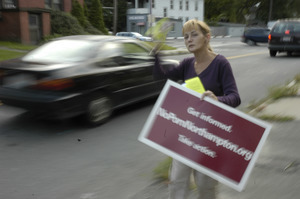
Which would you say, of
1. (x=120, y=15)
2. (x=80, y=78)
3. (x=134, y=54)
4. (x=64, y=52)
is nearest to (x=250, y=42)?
(x=134, y=54)

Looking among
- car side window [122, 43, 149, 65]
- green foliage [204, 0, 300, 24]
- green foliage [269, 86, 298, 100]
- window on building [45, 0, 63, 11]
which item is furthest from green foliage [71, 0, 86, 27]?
green foliage [204, 0, 300, 24]

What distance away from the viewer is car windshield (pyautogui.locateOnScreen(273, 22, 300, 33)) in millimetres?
15953

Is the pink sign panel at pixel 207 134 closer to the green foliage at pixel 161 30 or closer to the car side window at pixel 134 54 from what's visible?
the green foliage at pixel 161 30

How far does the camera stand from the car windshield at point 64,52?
558 centimetres

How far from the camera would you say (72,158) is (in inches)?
167

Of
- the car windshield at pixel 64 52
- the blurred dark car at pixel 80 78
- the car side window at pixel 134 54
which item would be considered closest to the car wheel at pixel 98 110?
the blurred dark car at pixel 80 78

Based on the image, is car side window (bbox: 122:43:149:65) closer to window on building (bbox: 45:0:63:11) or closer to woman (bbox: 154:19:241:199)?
woman (bbox: 154:19:241:199)

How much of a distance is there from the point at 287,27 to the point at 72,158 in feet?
48.4

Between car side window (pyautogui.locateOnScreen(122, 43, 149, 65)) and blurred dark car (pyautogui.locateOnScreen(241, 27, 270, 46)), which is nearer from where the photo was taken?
car side window (pyautogui.locateOnScreen(122, 43, 149, 65))

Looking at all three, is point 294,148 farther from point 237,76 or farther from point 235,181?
point 237,76

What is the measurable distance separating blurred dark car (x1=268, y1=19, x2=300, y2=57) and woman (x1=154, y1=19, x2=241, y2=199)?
49.2 ft

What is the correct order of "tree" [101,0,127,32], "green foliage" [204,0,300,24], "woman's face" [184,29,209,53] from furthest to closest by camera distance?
"green foliage" [204,0,300,24], "tree" [101,0,127,32], "woman's face" [184,29,209,53]

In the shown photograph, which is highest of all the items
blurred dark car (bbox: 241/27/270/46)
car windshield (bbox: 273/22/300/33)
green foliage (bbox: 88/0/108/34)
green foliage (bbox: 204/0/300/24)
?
green foliage (bbox: 204/0/300/24)

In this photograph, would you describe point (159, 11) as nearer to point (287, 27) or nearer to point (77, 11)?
point (77, 11)
